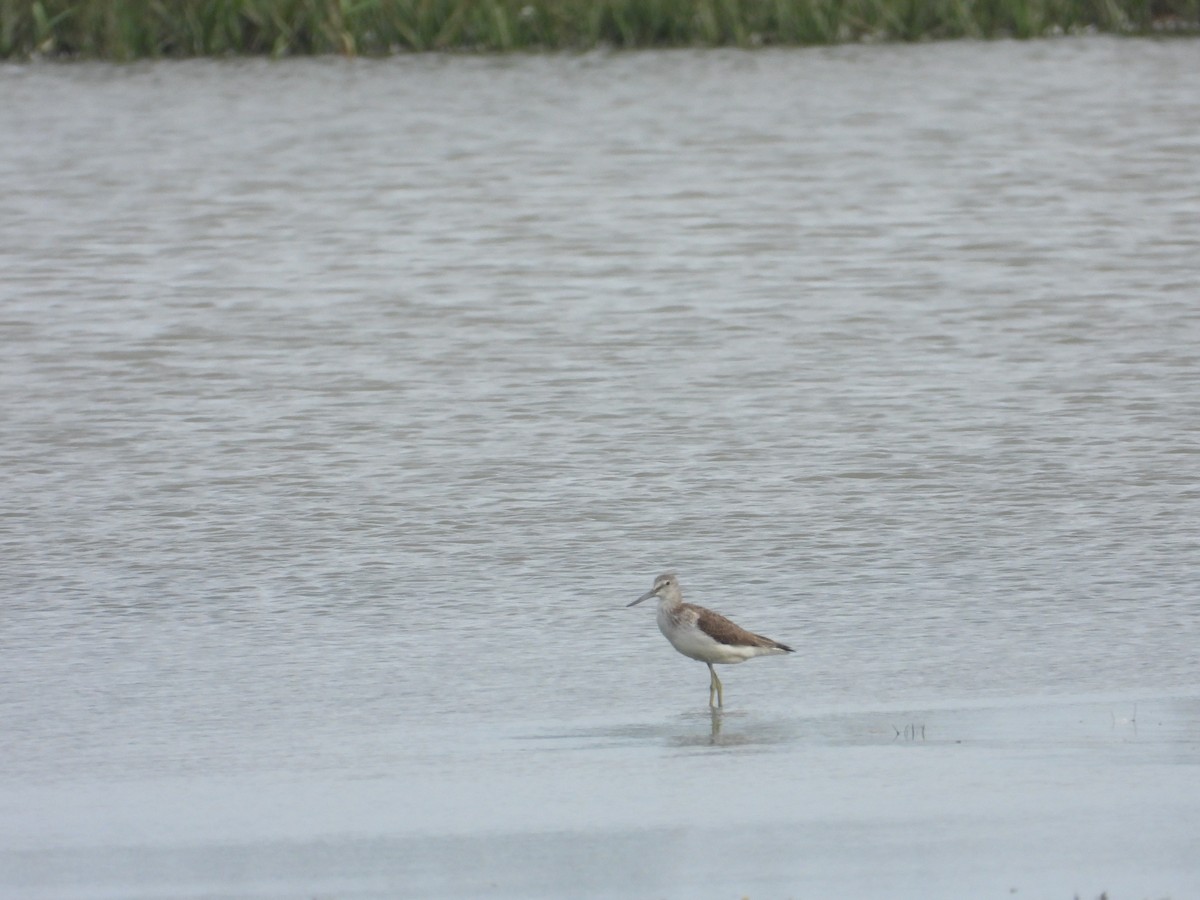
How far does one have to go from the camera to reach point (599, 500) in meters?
9.76

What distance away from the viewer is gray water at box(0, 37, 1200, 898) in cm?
573

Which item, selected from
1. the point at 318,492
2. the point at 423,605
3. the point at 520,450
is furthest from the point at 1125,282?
the point at 423,605

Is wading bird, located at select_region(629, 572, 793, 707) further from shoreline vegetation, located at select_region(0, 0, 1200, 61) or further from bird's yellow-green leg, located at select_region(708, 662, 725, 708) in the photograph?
shoreline vegetation, located at select_region(0, 0, 1200, 61)

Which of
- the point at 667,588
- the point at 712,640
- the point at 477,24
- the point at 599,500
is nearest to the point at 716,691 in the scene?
the point at 712,640

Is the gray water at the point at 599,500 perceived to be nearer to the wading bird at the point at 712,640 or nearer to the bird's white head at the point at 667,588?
the wading bird at the point at 712,640

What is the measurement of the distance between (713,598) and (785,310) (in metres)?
5.96

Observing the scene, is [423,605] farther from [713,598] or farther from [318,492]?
[318,492]

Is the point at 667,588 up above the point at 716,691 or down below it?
above

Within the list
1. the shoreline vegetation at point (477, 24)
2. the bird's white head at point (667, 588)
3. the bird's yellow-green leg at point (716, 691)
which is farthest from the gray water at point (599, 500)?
the shoreline vegetation at point (477, 24)

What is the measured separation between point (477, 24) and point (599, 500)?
1459cm

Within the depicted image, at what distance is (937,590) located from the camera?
8242mm

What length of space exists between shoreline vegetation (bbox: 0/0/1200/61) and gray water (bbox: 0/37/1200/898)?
8.17 ft

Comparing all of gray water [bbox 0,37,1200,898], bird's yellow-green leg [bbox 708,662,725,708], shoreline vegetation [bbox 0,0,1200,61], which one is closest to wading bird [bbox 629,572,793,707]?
bird's yellow-green leg [bbox 708,662,725,708]

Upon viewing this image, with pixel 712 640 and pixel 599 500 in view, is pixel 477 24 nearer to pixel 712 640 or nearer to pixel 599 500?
pixel 599 500
